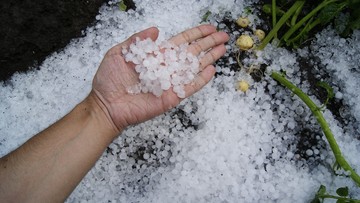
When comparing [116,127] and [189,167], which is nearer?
[116,127]

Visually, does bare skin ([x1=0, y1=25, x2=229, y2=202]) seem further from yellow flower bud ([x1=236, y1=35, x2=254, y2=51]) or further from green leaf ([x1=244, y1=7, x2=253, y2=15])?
green leaf ([x1=244, y1=7, x2=253, y2=15])

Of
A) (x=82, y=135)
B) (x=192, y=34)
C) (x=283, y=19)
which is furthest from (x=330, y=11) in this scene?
(x=82, y=135)

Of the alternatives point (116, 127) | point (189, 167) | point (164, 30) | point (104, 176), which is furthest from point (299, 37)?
point (104, 176)

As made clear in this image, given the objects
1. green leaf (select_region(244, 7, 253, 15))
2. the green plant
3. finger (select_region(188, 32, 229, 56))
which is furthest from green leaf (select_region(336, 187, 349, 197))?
green leaf (select_region(244, 7, 253, 15))

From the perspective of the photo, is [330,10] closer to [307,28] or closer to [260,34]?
[307,28]

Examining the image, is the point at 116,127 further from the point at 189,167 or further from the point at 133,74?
the point at 189,167
